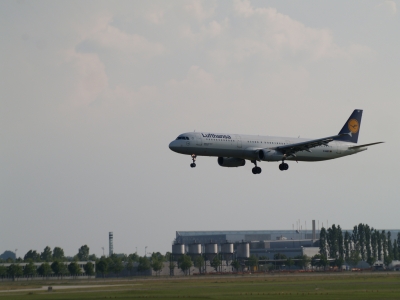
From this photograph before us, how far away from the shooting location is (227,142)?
85500mm

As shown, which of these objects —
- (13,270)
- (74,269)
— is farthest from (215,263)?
(13,270)

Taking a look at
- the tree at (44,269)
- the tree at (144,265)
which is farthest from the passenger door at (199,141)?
the tree at (144,265)

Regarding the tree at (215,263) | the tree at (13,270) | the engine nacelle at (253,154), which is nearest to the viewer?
the engine nacelle at (253,154)

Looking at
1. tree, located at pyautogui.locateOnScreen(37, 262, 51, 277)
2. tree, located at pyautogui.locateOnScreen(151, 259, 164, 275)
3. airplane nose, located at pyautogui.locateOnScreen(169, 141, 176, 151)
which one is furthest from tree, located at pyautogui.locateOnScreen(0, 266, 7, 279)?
airplane nose, located at pyautogui.locateOnScreen(169, 141, 176, 151)

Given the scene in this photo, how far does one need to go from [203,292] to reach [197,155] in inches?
824

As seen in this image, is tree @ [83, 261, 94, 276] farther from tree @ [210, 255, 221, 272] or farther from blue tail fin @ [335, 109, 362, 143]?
blue tail fin @ [335, 109, 362, 143]

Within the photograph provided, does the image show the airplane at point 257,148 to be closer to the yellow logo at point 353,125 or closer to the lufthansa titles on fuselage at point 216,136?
the lufthansa titles on fuselage at point 216,136

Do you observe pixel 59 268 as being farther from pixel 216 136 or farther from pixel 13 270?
pixel 216 136

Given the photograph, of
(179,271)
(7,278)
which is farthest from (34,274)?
(179,271)

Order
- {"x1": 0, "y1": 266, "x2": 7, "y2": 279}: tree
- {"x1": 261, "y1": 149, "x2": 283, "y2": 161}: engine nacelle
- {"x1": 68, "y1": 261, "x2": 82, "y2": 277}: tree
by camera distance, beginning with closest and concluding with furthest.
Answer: {"x1": 261, "y1": 149, "x2": 283, "y2": 161}: engine nacelle < {"x1": 0, "y1": 266, "x2": 7, "y2": 279}: tree < {"x1": 68, "y1": 261, "x2": 82, "y2": 277}: tree

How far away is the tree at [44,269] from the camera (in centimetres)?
17550

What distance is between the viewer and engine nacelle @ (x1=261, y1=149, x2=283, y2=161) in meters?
88.3

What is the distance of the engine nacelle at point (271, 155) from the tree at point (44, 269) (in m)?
104

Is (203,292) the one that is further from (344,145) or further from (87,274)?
(87,274)
